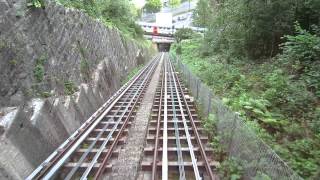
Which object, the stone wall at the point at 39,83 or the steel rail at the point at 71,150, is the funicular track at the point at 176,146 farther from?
the stone wall at the point at 39,83

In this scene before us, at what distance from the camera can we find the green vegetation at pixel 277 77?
335 inches

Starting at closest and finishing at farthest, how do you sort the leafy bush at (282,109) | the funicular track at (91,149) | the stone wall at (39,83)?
1. the leafy bush at (282,109)
2. the funicular track at (91,149)
3. the stone wall at (39,83)

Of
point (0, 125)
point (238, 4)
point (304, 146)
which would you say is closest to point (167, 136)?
point (304, 146)

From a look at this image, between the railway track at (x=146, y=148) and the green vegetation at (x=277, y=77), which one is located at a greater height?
the green vegetation at (x=277, y=77)

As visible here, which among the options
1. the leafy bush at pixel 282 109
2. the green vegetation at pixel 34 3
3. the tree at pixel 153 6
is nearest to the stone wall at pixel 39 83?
the green vegetation at pixel 34 3

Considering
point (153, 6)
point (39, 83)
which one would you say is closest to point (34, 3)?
point (39, 83)

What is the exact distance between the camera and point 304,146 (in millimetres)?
7844

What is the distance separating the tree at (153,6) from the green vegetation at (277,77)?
110 metres

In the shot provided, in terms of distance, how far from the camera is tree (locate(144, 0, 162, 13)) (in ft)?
411

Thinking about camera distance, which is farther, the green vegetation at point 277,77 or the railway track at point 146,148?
the green vegetation at point 277,77

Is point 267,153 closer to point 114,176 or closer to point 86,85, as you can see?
point 114,176

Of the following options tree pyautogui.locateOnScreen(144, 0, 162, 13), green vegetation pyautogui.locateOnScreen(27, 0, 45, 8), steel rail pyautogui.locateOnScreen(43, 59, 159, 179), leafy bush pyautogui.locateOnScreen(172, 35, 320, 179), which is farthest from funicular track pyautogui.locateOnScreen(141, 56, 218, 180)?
tree pyautogui.locateOnScreen(144, 0, 162, 13)

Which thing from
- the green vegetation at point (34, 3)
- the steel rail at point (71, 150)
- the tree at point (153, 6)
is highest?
the tree at point (153, 6)

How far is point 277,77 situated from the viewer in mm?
11664
